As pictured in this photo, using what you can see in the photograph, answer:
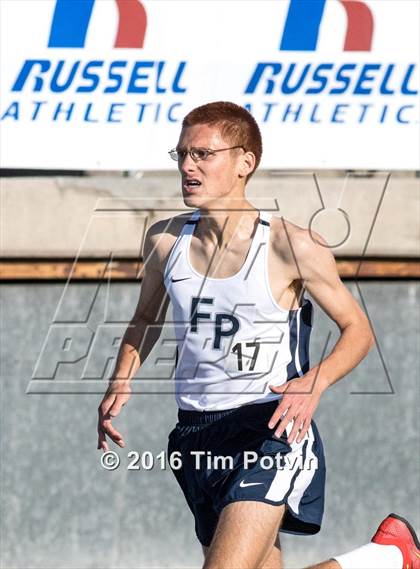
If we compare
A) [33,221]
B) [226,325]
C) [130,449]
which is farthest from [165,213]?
[226,325]

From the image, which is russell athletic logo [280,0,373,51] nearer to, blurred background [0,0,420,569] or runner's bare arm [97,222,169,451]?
blurred background [0,0,420,569]

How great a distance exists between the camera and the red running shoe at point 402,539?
18.2 ft

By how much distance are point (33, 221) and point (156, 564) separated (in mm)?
2012

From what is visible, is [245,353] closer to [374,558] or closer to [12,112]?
[374,558]

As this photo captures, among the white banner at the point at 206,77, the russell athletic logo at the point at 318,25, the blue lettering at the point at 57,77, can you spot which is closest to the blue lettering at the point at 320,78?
the white banner at the point at 206,77

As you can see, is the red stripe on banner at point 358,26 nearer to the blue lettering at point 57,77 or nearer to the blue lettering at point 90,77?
the blue lettering at point 90,77

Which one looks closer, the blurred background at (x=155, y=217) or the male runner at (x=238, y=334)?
the male runner at (x=238, y=334)

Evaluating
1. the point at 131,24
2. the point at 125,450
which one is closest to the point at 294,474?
the point at 125,450

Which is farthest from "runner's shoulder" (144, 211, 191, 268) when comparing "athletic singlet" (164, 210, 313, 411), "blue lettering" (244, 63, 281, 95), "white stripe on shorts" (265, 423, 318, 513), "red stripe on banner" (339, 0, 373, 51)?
"red stripe on banner" (339, 0, 373, 51)

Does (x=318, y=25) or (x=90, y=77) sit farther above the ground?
(x=318, y=25)

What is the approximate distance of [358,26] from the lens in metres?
6.61

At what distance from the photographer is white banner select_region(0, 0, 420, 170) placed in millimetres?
6605

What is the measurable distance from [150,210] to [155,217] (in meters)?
0.05

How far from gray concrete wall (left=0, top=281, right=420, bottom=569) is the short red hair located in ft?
6.27
